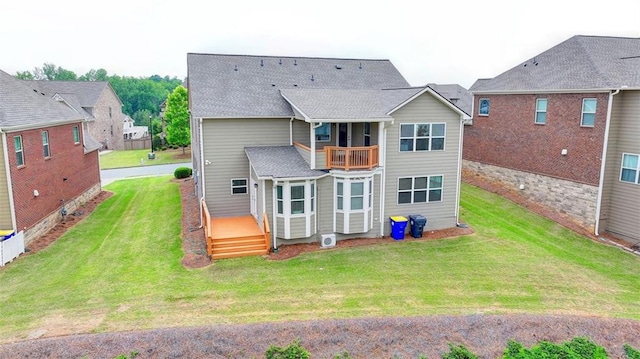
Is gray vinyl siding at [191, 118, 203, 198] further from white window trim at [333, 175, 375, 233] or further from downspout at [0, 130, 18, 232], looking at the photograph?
downspout at [0, 130, 18, 232]

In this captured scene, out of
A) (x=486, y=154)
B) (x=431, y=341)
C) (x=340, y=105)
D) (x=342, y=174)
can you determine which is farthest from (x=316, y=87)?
(x=431, y=341)

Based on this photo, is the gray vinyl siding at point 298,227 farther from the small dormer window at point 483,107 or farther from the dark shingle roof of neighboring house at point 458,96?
the dark shingle roof of neighboring house at point 458,96

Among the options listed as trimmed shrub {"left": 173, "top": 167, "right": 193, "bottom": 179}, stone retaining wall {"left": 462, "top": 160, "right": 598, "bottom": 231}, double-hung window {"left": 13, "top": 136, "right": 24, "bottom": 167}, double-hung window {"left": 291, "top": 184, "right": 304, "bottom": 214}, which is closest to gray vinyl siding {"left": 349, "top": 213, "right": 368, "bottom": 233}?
double-hung window {"left": 291, "top": 184, "right": 304, "bottom": 214}

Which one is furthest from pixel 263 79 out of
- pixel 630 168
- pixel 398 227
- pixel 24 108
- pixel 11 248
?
pixel 630 168

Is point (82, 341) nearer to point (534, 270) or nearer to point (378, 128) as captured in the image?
point (378, 128)

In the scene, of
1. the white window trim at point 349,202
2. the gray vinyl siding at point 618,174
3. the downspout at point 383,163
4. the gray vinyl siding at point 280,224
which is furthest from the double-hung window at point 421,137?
the gray vinyl siding at point 618,174

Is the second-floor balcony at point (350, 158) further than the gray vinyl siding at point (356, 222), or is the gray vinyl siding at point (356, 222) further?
the gray vinyl siding at point (356, 222)

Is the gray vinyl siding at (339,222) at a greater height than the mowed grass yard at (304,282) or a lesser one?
greater
